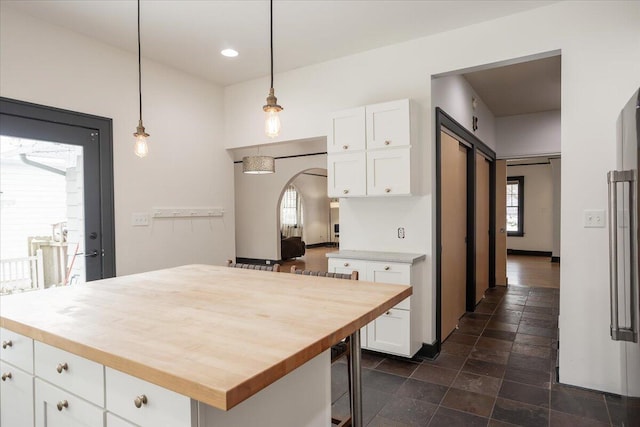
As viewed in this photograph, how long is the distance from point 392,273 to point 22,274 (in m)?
2.89

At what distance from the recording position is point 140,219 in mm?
3637

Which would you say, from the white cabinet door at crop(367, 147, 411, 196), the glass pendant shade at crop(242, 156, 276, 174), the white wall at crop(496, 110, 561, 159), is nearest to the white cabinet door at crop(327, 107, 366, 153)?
the white cabinet door at crop(367, 147, 411, 196)

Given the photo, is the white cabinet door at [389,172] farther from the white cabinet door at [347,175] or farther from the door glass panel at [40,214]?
the door glass panel at [40,214]

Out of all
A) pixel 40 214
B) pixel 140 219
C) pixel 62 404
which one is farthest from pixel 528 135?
pixel 62 404

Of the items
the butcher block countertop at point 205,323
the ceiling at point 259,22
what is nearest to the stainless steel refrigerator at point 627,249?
the butcher block countertop at point 205,323

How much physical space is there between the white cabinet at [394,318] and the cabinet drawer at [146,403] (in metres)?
2.26

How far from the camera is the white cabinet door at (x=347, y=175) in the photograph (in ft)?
10.7

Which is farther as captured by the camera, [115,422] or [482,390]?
[482,390]

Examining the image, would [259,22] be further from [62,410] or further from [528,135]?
[528,135]

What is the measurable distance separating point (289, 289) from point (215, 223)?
283cm

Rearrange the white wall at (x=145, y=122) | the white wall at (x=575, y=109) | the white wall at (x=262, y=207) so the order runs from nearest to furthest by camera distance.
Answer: the white wall at (x=575, y=109), the white wall at (x=145, y=122), the white wall at (x=262, y=207)

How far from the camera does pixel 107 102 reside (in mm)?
3373

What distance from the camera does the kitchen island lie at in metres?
0.97

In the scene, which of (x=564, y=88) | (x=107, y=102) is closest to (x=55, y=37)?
(x=107, y=102)
